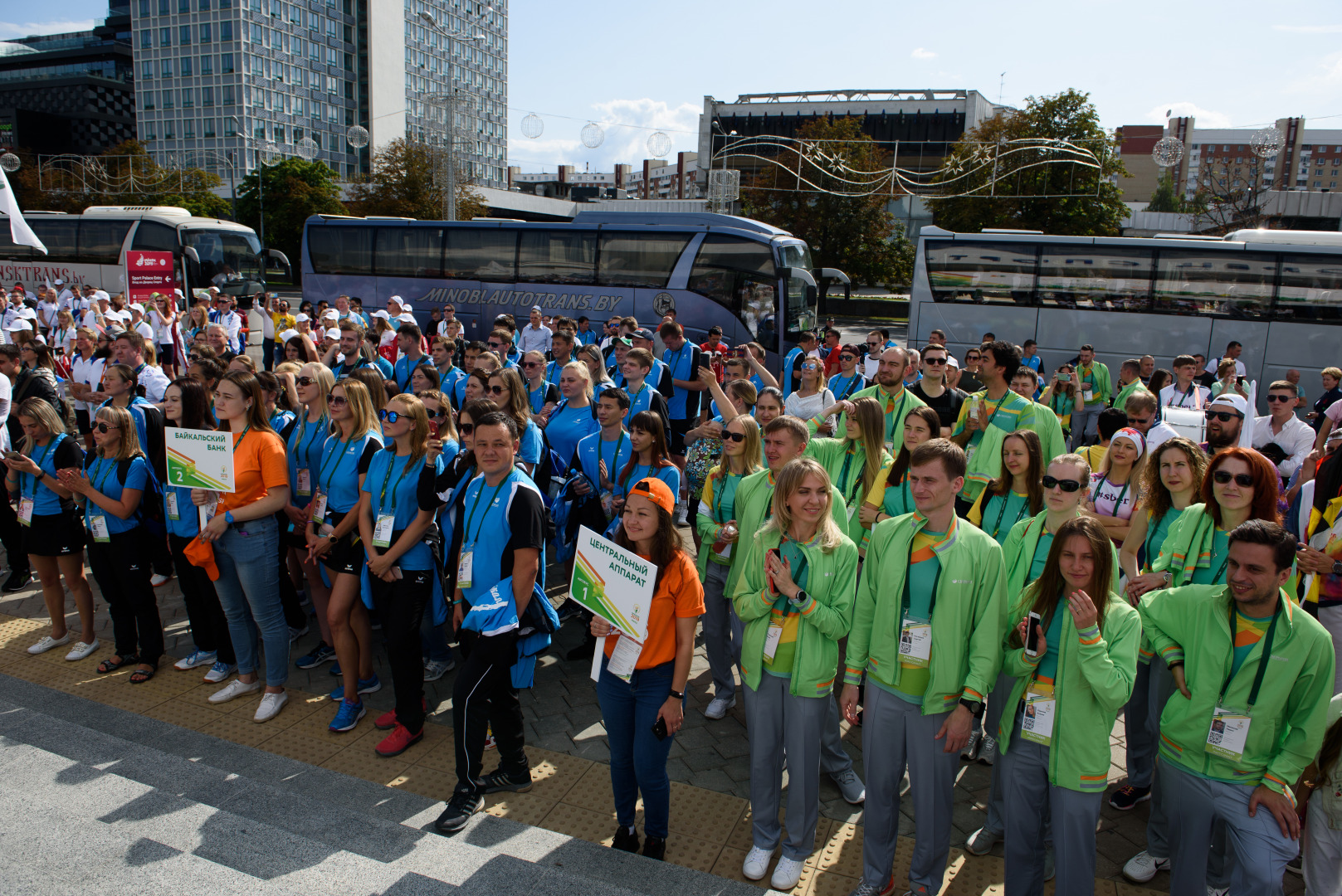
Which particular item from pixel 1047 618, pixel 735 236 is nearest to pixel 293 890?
pixel 1047 618

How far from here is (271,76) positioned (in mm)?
87312

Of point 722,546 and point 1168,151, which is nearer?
point 722,546

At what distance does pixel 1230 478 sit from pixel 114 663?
6.74 meters

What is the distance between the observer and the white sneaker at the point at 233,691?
5023 millimetres

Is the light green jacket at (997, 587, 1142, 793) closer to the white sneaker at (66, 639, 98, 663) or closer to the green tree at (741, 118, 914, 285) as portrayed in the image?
the white sneaker at (66, 639, 98, 663)

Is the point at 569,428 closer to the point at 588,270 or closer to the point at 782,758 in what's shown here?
the point at 782,758

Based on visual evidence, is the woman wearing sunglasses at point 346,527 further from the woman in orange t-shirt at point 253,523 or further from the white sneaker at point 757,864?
the white sneaker at point 757,864

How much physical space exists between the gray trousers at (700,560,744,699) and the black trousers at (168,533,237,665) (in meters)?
3.16

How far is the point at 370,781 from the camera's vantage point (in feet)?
13.3

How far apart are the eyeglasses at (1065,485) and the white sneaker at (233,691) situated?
4939 millimetres

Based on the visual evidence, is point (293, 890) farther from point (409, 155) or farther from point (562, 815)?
point (409, 155)

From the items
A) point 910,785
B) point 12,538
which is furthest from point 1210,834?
point 12,538

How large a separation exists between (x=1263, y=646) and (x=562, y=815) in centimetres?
313

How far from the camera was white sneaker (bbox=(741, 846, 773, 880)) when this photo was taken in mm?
3492
